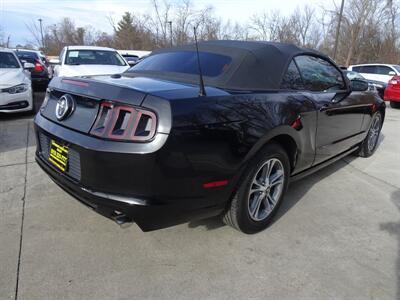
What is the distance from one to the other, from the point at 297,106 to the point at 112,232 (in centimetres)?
185

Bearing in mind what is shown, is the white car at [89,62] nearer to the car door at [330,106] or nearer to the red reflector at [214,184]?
the car door at [330,106]

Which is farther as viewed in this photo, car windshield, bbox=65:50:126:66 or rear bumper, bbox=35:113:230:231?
car windshield, bbox=65:50:126:66

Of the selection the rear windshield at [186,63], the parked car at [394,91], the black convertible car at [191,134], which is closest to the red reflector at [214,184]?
the black convertible car at [191,134]

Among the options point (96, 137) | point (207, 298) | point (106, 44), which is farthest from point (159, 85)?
point (106, 44)

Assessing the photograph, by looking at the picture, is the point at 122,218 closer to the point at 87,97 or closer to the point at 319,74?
the point at 87,97

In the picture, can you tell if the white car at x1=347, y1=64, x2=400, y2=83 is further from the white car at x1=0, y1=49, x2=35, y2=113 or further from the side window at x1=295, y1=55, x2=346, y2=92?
the white car at x1=0, y1=49, x2=35, y2=113

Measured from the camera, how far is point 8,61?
24.1 ft

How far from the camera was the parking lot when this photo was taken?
2.14 meters

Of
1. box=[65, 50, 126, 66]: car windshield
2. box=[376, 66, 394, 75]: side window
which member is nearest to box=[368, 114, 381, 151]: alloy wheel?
box=[65, 50, 126, 66]: car windshield

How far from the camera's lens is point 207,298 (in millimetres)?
2068

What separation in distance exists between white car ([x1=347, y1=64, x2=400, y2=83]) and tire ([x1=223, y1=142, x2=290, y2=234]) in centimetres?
1244

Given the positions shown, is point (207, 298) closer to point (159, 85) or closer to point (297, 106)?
point (159, 85)

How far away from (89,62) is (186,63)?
608 centimetres

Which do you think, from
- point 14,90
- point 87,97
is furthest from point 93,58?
point 87,97
